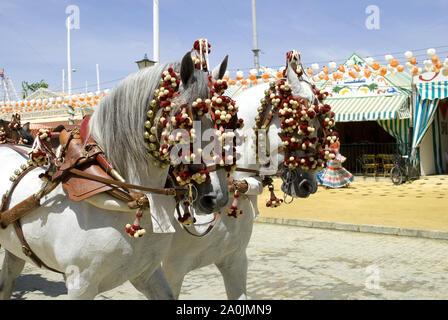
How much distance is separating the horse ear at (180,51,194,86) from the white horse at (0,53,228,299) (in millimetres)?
12

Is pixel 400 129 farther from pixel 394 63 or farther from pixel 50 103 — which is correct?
pixel 50 103

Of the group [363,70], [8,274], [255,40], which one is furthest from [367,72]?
[8,274]

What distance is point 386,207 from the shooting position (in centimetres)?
1047

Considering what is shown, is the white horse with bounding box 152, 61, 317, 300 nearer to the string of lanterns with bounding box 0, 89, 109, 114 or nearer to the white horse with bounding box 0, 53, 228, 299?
the white horse with bounding box 0, 53, 228, 299

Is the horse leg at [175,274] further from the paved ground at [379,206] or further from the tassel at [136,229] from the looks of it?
the paved ground at [379,206]

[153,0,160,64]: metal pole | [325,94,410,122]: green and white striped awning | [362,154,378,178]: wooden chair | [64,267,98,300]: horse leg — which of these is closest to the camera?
[64,267,98,300]: horse leg

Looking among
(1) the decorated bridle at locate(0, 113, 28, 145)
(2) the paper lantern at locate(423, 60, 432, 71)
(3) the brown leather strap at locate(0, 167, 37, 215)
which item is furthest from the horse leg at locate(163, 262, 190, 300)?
(2) the paper lantern at locate(423, 60, 432, 71)

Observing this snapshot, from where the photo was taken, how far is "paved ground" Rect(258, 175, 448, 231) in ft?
28.5

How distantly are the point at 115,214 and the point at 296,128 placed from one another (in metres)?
1.45

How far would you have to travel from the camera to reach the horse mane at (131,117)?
2225 mm

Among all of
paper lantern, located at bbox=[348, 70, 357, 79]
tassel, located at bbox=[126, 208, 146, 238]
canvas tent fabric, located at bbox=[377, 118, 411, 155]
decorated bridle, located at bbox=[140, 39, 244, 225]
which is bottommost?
tassel, located at bbox=[126, 208, 146, 238]

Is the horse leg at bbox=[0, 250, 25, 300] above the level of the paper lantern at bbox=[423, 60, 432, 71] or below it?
below

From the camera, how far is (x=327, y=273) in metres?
5.52

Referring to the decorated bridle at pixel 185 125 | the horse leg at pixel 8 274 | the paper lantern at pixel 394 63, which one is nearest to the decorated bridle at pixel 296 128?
the decorated bridle at pixel 185 125
